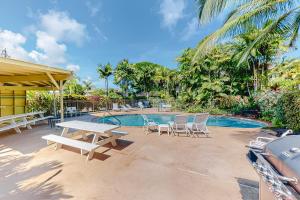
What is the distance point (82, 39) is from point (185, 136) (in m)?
37.4

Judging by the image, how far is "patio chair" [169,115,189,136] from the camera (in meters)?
7.52

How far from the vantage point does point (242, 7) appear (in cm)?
523

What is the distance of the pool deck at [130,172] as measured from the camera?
311cm

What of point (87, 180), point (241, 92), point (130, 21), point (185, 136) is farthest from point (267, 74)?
point (130, 21)

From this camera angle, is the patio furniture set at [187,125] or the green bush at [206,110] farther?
the green bush at [206,110]

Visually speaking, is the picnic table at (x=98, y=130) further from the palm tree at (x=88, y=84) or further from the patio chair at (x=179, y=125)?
the palm tree at (x=88, y=84)

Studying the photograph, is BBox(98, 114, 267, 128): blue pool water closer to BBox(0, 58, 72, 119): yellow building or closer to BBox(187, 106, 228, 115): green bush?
BBox(187, 106, 228, 115): green bush

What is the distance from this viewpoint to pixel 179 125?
25.7 feet

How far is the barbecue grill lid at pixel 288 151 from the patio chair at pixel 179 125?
526 cm

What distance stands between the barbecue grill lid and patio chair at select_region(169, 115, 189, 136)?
5264mm

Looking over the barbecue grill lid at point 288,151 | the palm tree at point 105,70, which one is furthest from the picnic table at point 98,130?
the palm tree at point 105,70

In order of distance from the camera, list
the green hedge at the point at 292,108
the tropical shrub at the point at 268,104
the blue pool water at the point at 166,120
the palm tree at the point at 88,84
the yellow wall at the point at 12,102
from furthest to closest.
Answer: the palm tree at the point at 88,84, the blue pool water at the point at 166,120, the tropical shrub at the point at 268,104, the yellow wall at the point at 12,102, the green hedge at the point at 292,108

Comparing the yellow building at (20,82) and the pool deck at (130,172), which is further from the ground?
the yellow building at (20,82)

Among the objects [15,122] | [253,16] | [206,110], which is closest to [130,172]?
[253,16]
